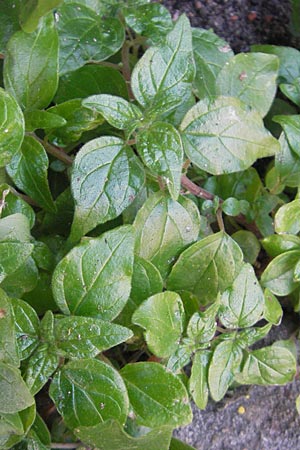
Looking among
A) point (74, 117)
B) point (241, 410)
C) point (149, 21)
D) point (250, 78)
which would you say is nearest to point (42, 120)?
point (74, 117)

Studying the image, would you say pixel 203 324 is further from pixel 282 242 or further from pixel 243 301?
pixel 282 242

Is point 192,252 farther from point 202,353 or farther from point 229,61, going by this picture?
point 229,61

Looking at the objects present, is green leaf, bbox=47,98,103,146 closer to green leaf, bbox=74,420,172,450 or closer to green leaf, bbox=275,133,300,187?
green leaf, bbox=275,133,300,187

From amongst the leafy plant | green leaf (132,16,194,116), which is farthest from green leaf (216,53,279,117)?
green leaf (132,16,194,116)

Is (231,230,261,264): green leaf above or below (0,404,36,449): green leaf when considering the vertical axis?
below

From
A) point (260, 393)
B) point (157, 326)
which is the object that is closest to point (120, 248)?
point (157, 326)

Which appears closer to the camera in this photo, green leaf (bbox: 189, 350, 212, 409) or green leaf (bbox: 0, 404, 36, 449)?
green leaf (bbox: 0, 404, 36, 449)
